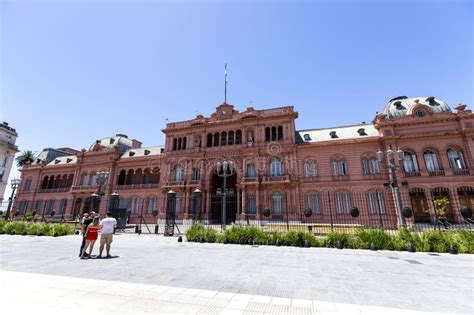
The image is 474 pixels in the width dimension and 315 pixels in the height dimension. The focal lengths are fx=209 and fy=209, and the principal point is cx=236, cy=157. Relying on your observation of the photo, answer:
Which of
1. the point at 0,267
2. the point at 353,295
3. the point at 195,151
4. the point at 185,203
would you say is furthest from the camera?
the point at 195,151

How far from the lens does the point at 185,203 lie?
29.6 metres

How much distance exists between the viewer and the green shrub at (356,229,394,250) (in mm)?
10516

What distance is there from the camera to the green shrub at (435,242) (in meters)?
9.82

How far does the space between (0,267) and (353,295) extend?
982cm

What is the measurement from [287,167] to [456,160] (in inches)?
715

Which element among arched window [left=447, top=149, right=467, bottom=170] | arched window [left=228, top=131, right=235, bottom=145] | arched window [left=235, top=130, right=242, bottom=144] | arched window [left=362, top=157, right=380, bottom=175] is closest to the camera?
arched window [left=447, top=149, right=467, bottom=170]

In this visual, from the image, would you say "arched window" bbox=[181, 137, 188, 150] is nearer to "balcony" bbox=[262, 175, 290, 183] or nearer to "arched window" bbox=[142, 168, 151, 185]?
"arched window" bbox=[142, 168, 151, 185]

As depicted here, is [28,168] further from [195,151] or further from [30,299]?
[30,299]

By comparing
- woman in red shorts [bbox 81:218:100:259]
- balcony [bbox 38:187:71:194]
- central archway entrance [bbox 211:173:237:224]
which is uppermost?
balcony [bbox 38:187:71:194]

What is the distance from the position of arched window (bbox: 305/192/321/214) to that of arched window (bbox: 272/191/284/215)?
308cm

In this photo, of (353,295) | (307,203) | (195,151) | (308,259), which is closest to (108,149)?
(195,151)

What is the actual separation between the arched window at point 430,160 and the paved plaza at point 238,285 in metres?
21.1

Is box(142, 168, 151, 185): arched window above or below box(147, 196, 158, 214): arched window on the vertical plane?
above

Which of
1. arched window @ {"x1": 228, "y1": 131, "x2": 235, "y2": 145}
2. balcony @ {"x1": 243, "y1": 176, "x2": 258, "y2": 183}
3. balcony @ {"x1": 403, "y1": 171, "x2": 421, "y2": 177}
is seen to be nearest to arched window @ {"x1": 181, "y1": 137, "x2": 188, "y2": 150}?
arched window @ {"x1": 228, "y1": 131, "x2": 235, "y2": 145}
